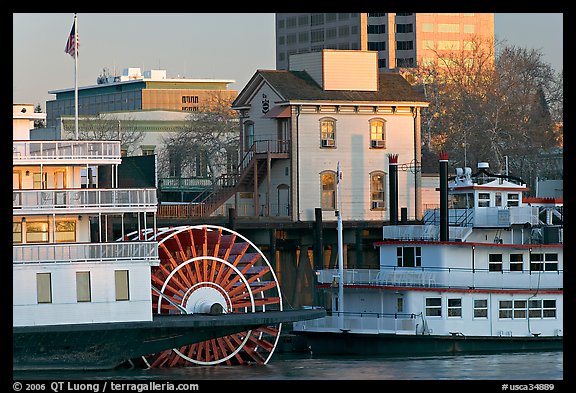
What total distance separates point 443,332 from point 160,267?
734cm

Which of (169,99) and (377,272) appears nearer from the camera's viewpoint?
(377,272)

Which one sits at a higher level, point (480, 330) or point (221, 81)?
point (221, 81)

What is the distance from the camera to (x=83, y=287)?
37.2 meters

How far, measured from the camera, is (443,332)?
4206 centimetres

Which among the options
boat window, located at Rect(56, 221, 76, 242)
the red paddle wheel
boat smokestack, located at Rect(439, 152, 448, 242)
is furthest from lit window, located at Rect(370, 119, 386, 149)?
boat window, located at Rect(56, 221, 76, 242)

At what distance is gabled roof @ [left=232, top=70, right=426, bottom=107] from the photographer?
176ft

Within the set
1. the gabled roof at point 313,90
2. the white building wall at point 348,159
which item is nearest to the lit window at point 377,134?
the white building wall at point 348,159

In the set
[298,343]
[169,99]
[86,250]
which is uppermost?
[169,99]

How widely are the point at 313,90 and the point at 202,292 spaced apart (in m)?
15.7

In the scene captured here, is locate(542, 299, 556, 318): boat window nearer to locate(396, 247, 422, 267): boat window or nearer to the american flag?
locate(396, 247, 422, 267): boat window

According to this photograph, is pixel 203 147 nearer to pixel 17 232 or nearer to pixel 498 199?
pixel 498 199

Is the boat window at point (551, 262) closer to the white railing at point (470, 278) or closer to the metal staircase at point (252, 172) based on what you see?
the white railing at point (470, 278)

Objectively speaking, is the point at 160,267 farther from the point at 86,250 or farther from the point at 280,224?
the point at 280,224

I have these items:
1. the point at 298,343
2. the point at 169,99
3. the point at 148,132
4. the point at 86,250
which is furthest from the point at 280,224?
the point at 169,99
